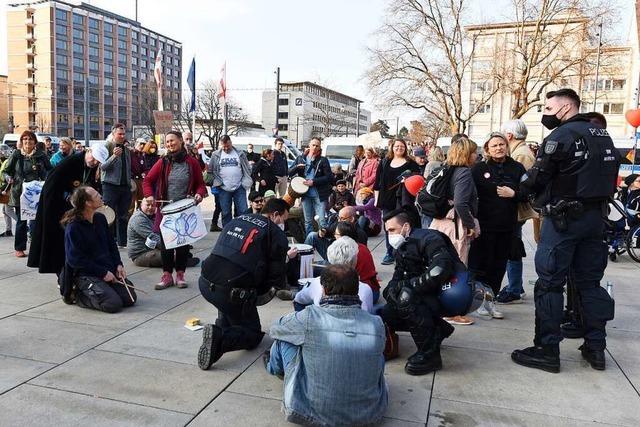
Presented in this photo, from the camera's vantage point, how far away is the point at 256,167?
11422 mm

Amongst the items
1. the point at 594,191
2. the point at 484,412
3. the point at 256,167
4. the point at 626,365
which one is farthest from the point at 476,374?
the point at 256,167

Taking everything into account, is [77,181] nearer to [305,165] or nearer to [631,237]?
[305,165]

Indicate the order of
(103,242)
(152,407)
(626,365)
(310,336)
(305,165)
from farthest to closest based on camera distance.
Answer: (305,165) < (103,242) < (626,365) < (152,407) < (310,336)

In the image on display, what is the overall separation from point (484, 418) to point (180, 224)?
3773mm

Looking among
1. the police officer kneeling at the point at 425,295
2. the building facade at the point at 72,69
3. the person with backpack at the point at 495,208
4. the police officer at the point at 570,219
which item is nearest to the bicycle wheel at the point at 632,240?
the person with backpack at the point at 495,208

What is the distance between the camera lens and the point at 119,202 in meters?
7.95

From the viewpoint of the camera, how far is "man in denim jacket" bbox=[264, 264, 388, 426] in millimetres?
2811

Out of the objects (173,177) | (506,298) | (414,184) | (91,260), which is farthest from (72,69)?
(506,298)

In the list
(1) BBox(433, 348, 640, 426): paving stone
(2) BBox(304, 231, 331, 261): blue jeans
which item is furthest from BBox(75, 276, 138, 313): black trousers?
(1) BBox(433, 348, 640, 426): paving stone

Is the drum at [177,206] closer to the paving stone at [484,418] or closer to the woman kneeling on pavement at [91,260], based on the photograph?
the woman kneeling on pavement at [91,260]

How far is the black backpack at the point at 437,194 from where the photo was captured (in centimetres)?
464

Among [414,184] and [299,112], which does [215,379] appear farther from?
[299,112]

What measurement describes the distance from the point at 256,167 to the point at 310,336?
881 centimetres

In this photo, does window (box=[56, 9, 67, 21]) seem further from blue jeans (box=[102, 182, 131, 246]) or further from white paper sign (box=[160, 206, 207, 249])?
white paper sign (box=[160, 206, 207, 249])
